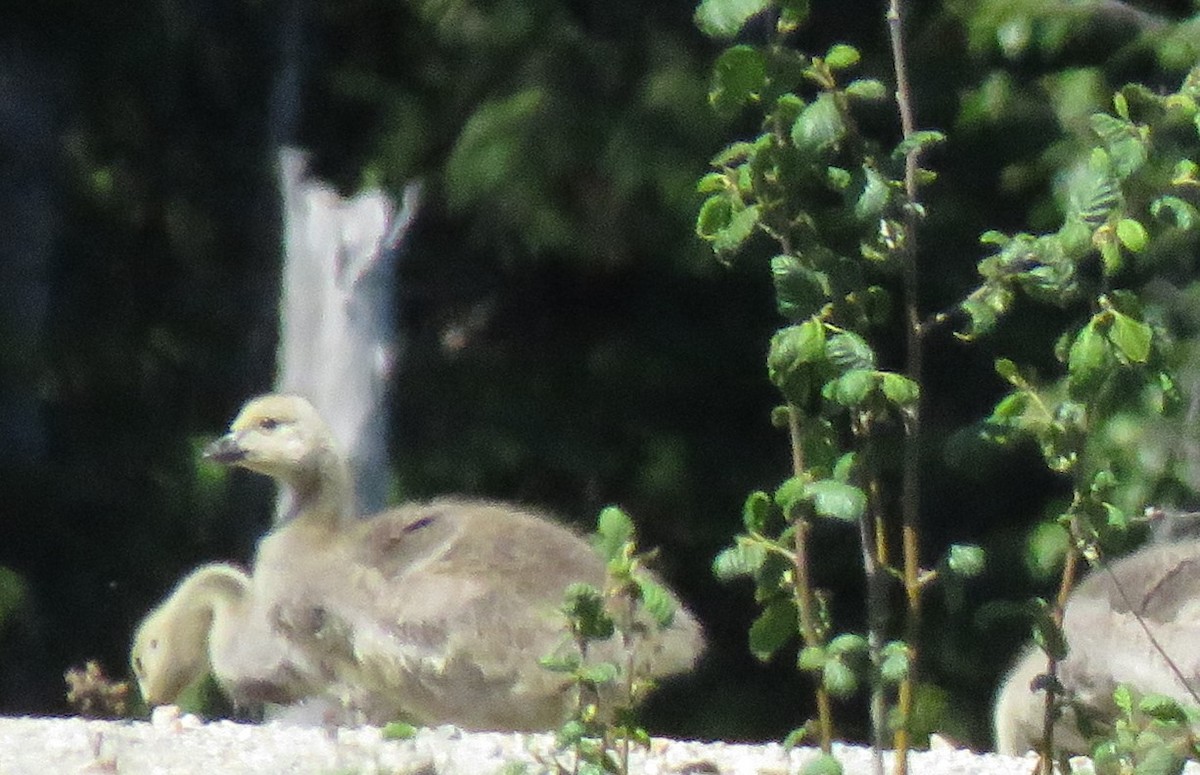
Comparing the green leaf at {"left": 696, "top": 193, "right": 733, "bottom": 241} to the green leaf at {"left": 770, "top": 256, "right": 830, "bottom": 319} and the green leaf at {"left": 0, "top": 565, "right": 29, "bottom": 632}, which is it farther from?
the green leaf at {"left": 0, "top": 565, "right": 29, "bottom": 632}

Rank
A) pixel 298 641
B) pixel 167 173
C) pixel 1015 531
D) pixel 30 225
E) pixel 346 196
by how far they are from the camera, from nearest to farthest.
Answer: pixel 298 641
pixel 346 196
pixel 1015 531
pixel 30 225
pixel 167 173

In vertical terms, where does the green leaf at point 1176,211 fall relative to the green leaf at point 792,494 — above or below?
above

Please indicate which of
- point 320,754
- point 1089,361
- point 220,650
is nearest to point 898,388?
point 1089,361

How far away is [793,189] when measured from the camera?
414 centimetres

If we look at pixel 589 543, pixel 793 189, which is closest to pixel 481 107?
pixel 589 543

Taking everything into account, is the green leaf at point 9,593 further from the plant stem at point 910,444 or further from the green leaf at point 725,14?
the green leaf at point 725,14

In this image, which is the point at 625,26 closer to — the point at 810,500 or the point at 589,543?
the point at 589,543

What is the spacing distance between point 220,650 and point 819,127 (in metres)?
4.77

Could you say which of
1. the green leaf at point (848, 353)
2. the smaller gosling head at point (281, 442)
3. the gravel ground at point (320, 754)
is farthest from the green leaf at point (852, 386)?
the smaller gosling head at point (281, 442)

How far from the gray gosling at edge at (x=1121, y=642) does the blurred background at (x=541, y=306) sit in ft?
9.16

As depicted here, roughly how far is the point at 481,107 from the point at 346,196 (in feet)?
3.10

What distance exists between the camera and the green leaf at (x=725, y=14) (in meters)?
3.90

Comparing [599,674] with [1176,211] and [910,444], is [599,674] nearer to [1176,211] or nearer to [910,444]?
[910,444]

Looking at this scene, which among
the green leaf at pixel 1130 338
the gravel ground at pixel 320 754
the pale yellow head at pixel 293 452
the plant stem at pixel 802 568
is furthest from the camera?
the pale yellow head at pixel 293 452
